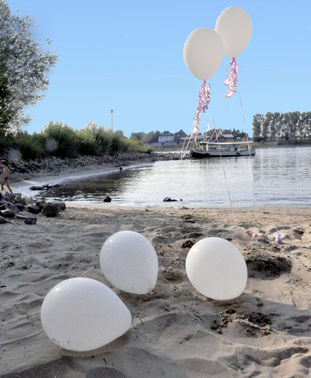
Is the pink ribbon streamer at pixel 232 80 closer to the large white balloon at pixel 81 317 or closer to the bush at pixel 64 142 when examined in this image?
the large white balloon at pixel 81 317

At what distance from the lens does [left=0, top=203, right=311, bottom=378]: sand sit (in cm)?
222

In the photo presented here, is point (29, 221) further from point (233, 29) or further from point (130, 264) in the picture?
point (233, 29)

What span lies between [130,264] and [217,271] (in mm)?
841

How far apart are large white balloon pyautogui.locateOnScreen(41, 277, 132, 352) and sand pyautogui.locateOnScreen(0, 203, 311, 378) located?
103 mm

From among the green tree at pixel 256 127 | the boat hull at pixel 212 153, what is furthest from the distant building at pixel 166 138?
the boat hull at pixel 212 153

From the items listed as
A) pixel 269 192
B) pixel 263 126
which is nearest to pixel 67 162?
pixel 269 192

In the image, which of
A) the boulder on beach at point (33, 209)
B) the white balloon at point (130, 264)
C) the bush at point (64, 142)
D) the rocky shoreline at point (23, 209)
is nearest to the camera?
the white balloon at point (130, 264)

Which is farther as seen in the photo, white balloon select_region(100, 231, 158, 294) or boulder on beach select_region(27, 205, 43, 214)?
boulder on beach select_region(27, 205, 43, 214)

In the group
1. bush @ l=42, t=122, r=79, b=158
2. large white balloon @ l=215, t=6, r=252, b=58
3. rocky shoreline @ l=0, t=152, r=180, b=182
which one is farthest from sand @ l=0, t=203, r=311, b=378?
bush @ l=42, t=122, r=79, b=158

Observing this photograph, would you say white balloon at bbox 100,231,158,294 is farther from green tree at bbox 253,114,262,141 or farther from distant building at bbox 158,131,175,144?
distant building at bbox 158,131,175,144

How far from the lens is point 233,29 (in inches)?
203

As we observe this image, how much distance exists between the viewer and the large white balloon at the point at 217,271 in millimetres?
3201

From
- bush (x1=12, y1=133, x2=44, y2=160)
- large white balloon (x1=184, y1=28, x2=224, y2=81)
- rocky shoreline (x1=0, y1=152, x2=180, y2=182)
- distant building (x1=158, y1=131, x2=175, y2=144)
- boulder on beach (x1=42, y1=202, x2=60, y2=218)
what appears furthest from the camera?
distant building (x1=158, y1=131, x2=175, y2=144)

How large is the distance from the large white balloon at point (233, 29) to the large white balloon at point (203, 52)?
15.9 inches
